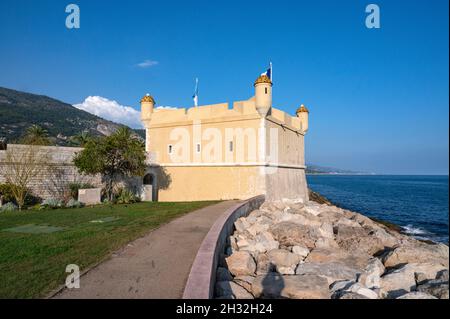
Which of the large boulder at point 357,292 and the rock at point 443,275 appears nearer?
the large boulder at point 357,292

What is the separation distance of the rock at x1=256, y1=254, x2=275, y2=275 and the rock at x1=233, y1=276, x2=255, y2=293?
821 millimetres

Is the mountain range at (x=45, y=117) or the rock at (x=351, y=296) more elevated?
the mountain range at (x=45, y=117)

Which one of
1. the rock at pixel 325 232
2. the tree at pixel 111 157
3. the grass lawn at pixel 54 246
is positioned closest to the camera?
the grass lawn at pixel 54 246

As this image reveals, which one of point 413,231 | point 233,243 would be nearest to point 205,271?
point 233,243

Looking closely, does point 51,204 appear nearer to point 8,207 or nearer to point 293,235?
point 8,207

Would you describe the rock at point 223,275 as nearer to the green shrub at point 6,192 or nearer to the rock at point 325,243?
the rock at point 325,243

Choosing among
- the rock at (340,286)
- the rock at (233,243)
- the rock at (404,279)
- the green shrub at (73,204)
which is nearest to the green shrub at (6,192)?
the green shrub at (73,204)

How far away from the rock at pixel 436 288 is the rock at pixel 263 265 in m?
3.48

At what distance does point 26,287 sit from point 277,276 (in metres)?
5.00

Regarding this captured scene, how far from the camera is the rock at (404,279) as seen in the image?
6.87 meters

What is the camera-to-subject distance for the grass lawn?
197 inches

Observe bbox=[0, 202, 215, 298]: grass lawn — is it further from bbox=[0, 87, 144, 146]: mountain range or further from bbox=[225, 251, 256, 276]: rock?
bbox=[0, 87, 144, 146]: mountain range

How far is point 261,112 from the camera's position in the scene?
1936 centimetres
